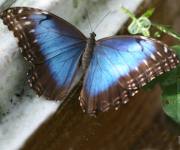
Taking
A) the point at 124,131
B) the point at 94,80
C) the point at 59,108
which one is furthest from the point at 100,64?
the point at 124,131

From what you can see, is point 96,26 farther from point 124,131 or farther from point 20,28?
point 124,131

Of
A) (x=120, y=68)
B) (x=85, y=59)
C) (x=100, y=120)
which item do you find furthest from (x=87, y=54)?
(x=100, y=120)

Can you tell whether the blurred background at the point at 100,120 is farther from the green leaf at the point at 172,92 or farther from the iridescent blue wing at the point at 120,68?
the green leaf at the point at 172,92

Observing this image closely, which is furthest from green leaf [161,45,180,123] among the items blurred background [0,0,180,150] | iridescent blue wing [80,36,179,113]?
blurred background [0,0,180,150]

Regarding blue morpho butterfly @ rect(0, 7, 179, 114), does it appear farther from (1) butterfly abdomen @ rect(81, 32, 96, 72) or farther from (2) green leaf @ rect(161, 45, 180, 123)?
(2) green leaf @ rect(161, 45, 180, 123)

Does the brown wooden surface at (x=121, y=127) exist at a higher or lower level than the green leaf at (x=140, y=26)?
lower

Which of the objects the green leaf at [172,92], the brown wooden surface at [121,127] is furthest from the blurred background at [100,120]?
the green leaf at [172,92]

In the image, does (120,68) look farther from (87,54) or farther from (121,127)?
(121,127)
